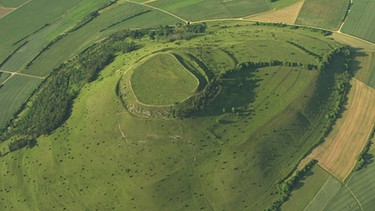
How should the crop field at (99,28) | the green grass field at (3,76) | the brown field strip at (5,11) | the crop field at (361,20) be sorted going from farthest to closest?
the brown field strip at (5,11) < the crop field at (99,28) < the green grass field at (3,76) < the crop field at (361,20)

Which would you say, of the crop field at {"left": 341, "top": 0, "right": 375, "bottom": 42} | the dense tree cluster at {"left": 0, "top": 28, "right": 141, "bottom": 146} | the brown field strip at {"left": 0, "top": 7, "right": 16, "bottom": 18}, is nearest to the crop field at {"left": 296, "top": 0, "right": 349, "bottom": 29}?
the crop field at {"left": 341, "top": 0, "right": 375, "bottom": 42}

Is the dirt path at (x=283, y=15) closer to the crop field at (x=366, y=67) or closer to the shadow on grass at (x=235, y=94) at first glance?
the crop field at (x=366, y=67)

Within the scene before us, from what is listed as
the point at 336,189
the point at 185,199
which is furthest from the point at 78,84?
the point at 336,189

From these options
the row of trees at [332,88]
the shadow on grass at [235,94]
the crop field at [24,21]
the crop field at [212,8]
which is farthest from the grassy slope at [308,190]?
the crop field at [24,21]

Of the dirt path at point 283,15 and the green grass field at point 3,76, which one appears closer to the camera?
the green grass field at point 3,76

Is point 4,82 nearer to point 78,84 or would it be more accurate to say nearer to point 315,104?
point 78,84

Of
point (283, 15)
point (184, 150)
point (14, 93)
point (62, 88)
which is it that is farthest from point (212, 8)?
point (14, 93)

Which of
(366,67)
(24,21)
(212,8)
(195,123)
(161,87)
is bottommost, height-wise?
(366,67)

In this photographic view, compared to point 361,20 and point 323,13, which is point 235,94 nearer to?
point 323,13
